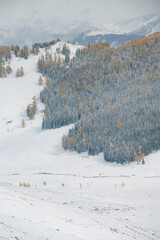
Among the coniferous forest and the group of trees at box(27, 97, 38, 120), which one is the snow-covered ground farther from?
the coniferous forest

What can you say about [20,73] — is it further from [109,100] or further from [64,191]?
[64,191]

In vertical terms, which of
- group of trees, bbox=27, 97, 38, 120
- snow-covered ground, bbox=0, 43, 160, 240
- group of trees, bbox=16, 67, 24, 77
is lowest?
snow-covered ground, bbox=0, 43, 160, 240

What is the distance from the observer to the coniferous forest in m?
86.1

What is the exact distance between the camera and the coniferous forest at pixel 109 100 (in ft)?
283

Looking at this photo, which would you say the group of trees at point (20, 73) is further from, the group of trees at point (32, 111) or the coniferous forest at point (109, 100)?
the group of trees at point (32, 111)

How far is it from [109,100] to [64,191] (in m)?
80.2

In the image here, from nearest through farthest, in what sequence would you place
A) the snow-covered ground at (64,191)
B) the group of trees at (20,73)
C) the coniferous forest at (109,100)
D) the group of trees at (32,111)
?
the snow-covered ground at (64,191) < the coniferous forest at (109,100) < the group of trees at (32,111) < the group of trees at (20,73)

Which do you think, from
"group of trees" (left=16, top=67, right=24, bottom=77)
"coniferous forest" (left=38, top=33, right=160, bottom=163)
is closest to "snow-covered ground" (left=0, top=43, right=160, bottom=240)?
"coniferous forest" (left=38, top=33, right=160, bottom=163)

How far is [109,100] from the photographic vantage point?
12562 centimetres

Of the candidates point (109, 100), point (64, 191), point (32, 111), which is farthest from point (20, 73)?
point (64, 191)

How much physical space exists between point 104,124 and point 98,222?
72531mm

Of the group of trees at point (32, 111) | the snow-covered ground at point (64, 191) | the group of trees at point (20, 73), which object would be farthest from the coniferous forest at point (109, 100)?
the group of trees at point (20, 73)

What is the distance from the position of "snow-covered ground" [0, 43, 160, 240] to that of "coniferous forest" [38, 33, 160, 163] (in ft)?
17.6

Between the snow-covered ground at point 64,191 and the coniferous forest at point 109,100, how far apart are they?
211 inches
